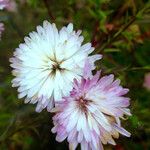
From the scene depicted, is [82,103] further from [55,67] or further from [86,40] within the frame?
[86,40]

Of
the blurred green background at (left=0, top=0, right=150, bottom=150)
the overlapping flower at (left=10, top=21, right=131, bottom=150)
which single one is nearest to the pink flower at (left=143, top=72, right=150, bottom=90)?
the blurred green background at (left=0, top=0, right=150, bottom=150)

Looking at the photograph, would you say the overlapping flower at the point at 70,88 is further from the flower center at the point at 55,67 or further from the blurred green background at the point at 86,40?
the blurred green background at the point at 86,40

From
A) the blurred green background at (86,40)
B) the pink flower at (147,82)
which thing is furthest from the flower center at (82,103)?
the pink flower at (147,82)

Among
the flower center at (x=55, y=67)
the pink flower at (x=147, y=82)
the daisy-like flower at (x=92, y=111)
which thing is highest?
the flower center at (x=55, y=67)

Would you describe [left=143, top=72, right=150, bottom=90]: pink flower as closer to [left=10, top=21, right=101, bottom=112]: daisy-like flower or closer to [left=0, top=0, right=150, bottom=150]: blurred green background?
[left=0, top=0, right=150, bottom=150]: blurred green background

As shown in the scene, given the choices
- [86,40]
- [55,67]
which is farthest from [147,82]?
[55,67]

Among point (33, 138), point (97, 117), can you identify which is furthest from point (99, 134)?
point (33, 138)
